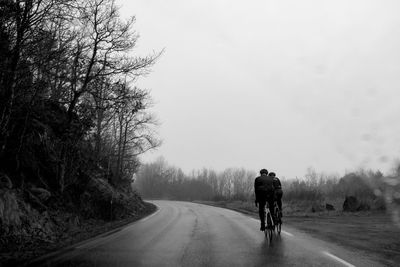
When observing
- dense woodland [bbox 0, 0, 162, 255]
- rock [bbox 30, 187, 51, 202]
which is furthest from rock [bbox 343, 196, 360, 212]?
rock [bbox 30, 187, 51, 202]

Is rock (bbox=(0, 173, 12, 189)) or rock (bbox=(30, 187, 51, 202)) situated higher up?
rock (bbox=(0, 173, 12, 189))

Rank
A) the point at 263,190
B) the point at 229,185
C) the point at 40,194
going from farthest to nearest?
the point at 229,185 < the point at 40,194 < the point at 263,190

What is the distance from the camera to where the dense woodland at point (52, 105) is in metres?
10.6

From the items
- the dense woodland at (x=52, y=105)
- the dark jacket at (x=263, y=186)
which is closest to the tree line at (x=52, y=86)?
the dense woodland at (x=52, y=105)

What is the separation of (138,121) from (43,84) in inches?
1138

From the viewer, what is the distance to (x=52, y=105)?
18.2 metres

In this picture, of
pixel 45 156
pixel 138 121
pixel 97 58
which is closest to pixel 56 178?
pixel 45 156

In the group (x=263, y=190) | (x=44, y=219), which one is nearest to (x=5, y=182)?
(x=44, y=219)

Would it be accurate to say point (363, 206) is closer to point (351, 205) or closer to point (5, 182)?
point (351, 205)

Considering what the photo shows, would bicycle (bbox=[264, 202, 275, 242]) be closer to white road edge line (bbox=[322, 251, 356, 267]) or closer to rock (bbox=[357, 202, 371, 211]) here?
white road edge line (bbox=[322, 251, 356, 267])

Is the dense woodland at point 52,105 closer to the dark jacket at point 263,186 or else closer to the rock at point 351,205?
the dark jacket at point 263,186

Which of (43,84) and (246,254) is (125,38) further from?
(246,254)

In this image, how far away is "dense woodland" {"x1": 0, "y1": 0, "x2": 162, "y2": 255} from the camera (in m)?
10.6

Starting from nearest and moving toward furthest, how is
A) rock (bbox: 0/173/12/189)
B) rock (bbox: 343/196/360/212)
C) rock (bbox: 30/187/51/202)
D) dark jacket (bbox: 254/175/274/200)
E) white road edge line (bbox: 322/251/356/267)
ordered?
white road edge line (bbox: 322/251/356/267) < rock (bbox: 0/173/12/189) < dark jacket (bbox: 254/175/274/200) < rock (bbox: 30/187/51/202) < rock (bbox: 343/196/360/212)
